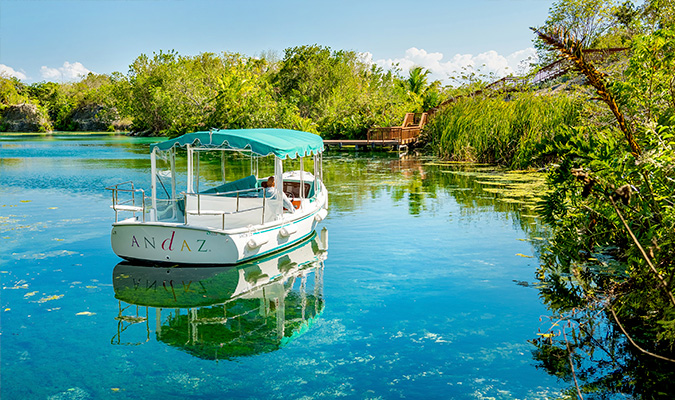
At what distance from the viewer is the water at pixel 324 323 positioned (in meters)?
6.21

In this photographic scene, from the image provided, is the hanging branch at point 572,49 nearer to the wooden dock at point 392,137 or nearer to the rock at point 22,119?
the wooden dock at point 392,137

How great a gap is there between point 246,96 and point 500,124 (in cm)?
2216

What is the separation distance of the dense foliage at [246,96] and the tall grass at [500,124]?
1198 centimetres

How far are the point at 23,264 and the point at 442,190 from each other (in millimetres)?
14159

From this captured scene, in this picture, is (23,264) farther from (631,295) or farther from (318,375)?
(631,295)

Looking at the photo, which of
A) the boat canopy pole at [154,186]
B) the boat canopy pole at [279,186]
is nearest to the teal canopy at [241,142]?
the boat canopy pole at [154,186]

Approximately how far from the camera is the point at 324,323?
803 cm

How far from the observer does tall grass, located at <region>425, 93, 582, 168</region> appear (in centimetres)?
2405

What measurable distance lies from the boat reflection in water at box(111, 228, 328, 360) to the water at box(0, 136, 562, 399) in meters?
0.05

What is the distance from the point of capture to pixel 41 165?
1268 inches

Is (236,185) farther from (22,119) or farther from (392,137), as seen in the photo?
(22,119)

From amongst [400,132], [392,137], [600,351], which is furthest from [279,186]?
[392,137]

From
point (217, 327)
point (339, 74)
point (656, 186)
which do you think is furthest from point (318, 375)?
point (339, 74)

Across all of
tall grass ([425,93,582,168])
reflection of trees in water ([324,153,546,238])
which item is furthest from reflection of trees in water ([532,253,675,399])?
tall grass ([425,93,582,168])
